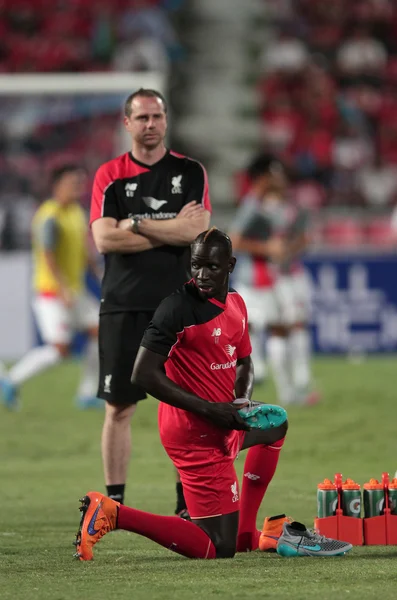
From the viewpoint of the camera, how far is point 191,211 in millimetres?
7082

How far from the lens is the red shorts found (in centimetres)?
585

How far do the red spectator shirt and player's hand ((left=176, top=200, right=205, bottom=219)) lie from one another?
40 millimetres

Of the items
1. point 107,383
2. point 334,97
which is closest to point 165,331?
point 107,383

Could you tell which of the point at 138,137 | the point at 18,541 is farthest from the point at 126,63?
the point at 18,541

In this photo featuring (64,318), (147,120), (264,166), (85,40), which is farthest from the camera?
(85,40)

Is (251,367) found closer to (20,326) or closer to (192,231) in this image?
(192,231)

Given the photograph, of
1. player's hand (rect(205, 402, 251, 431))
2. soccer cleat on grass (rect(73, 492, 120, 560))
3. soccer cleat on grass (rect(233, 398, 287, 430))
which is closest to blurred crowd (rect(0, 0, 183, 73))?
soccer cleat on grass (rect(233, 398, 287, 430))

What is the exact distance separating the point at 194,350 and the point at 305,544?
1.00 metres

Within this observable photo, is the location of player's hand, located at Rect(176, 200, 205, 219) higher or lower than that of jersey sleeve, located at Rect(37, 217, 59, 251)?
lower

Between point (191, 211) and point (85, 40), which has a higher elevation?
point (85, 40)

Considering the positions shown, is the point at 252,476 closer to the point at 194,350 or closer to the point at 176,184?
the point at 194,350

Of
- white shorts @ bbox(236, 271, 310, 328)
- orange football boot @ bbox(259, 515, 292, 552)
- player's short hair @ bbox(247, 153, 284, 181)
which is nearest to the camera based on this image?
orange football boot @ bbox(259, 515, 292, 552)

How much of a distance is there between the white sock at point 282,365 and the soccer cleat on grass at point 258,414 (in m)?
6.64

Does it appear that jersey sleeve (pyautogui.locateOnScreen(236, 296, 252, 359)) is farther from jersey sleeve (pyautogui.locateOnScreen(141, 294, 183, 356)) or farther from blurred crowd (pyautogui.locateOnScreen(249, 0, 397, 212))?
blurred crowd (pyautogui.locateOnScreen(249, 0, 397, 212))
